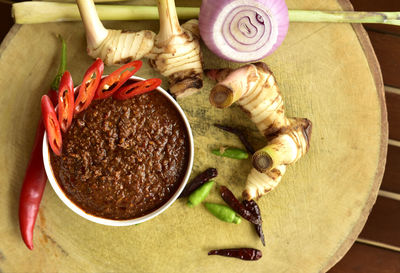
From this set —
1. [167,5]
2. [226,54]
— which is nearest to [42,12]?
[167,5]

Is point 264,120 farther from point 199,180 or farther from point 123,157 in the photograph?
point 123,157

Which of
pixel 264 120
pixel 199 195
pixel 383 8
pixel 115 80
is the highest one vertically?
pixel 115 80

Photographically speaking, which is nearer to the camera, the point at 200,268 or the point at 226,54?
the point at 226,54

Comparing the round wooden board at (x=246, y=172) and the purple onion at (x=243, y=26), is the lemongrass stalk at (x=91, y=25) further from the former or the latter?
the purple onion at (x=243, y=26)

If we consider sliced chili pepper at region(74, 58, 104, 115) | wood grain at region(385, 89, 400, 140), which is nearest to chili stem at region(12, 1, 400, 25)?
sliced chili pepper at region(74, 58, 104, 115)

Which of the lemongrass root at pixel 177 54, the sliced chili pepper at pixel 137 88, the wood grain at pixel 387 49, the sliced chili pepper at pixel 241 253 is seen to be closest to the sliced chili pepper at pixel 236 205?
the sliced chili pepper at pixel 241 253

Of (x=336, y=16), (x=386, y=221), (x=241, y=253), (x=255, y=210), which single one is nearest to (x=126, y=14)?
(x=336, y=16)

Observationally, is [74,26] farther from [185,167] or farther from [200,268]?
[200,268]
